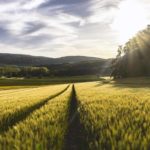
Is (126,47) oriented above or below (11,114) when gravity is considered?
above

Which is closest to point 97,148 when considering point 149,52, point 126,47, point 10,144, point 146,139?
point 146,139

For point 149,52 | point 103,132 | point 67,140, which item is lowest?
point 67,140

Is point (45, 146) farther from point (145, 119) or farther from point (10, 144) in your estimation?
point (145, 119)

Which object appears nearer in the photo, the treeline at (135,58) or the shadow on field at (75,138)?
the shadow on field at (75,138)

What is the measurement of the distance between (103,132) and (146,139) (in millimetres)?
1129

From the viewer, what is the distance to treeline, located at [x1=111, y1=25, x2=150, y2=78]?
92.1 meters

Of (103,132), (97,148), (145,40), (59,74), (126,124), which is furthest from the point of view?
(59,74)

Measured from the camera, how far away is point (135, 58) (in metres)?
95.9

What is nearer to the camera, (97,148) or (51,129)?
(97,148)

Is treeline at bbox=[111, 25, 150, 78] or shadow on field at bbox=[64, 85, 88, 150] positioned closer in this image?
shadow on field at bbox=[64, 85, 88, 150]

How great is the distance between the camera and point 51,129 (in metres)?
7.55

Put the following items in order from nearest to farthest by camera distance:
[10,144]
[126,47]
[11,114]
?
[10,144] < [11,114] < [126,47]

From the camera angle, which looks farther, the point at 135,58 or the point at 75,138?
the point at 135,58

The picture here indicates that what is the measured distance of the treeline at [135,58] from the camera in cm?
9212
